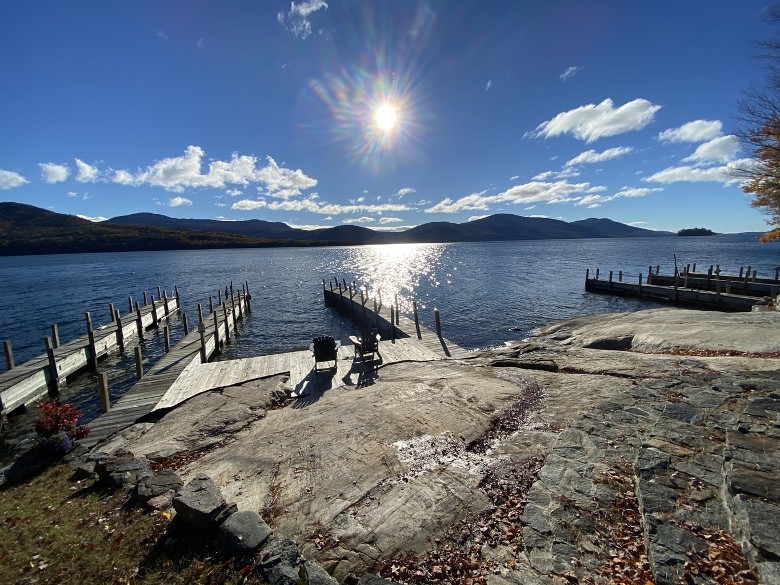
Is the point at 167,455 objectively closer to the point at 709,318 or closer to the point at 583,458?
the point at 583,458

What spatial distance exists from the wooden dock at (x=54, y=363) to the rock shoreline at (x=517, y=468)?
9448mm

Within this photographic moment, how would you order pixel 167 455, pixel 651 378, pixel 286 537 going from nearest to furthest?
pixel 286 537
pixel 167 455
pixel 651 378

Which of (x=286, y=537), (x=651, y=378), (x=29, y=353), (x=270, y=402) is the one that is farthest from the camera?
(x=29, y=353)

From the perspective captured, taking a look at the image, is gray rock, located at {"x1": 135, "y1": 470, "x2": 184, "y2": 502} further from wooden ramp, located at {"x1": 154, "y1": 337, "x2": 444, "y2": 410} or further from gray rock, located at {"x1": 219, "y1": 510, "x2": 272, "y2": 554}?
wooden ramp, located at {"x1": 154, "y1": 337, "x2": 444, "y2": 410}

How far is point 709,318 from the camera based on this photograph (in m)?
15.9

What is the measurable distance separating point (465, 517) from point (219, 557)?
317cm

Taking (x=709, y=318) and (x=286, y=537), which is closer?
(x=286, y=537)

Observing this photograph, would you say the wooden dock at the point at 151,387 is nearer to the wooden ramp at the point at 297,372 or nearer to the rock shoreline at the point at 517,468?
the wooden ramp at the point at 297,372

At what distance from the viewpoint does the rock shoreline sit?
4.07 m

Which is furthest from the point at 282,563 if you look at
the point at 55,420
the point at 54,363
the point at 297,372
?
the point at 54,363

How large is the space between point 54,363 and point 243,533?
18.1 meters

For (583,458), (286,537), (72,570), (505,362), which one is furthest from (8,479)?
(505,362)

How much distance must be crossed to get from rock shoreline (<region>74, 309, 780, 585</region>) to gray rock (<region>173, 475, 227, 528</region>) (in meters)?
0.53

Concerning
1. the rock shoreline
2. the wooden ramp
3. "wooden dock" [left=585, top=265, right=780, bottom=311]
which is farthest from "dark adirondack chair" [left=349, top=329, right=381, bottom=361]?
"wooden dock" [left=585, top=265, right=780, bottom=311]
